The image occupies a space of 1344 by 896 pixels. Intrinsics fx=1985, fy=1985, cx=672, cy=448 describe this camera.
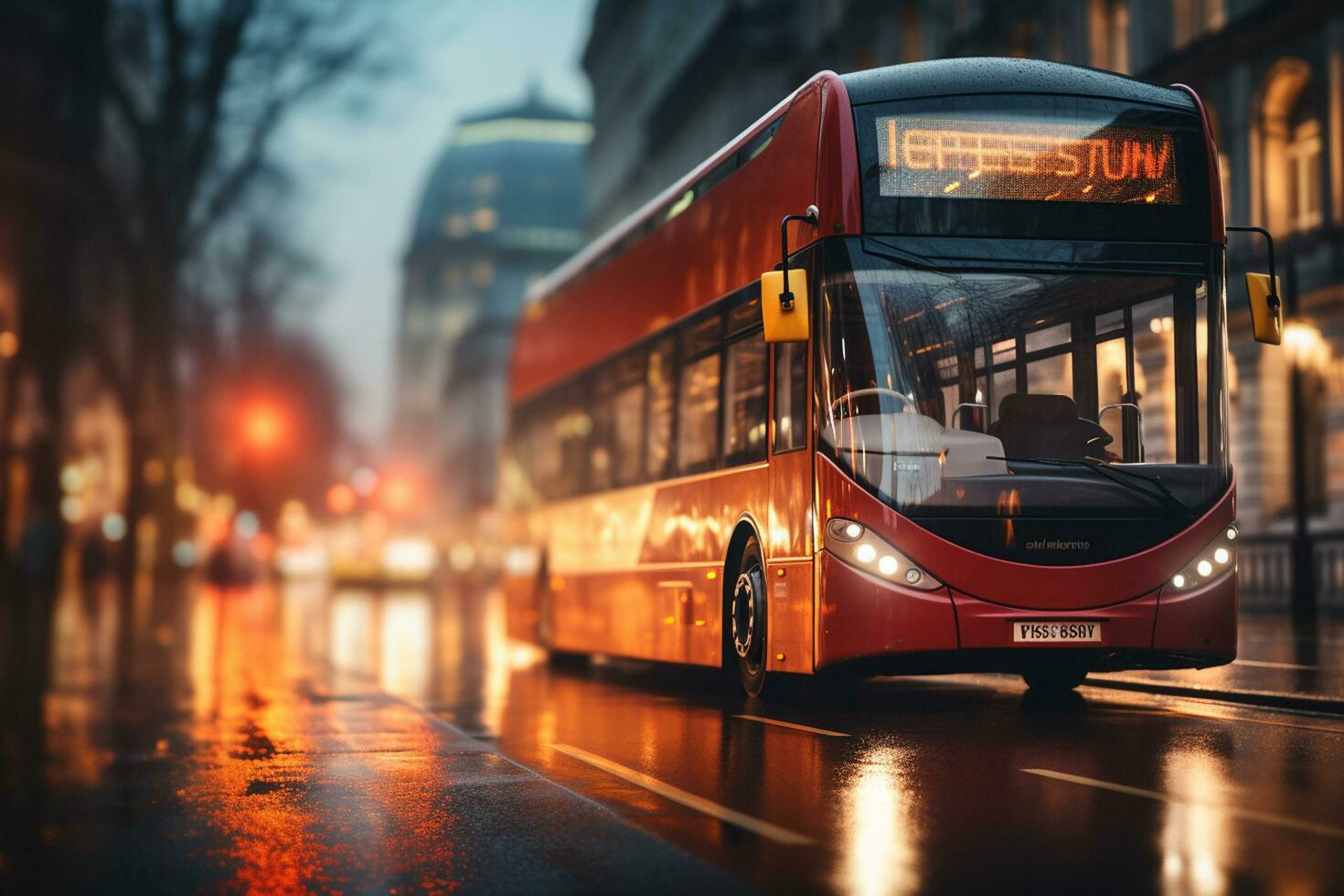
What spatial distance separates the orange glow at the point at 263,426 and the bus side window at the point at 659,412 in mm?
69808

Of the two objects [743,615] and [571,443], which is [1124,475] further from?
[571,443]

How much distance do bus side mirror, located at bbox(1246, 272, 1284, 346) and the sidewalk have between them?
240 centimetres

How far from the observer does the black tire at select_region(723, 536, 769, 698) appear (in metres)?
13.2

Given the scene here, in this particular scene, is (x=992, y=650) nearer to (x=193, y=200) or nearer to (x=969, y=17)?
(x=969, y=17)

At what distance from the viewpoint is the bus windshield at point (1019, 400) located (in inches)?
459

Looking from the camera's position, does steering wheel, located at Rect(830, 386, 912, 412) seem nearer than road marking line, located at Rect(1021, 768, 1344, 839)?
No

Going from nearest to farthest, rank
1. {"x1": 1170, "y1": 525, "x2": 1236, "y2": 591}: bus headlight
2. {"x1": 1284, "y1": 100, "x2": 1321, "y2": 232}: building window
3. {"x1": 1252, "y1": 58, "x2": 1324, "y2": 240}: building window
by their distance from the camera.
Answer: {"x1": 1170, "y1": 525, "x2": 1236, "y2": 591}: bus headlight < {"x1": 1284, "y1": 100, "x2": 1321, "y2": 232}: building window < {"x1": 1252, "y1": 58, "x2": 1324, "y2": 240}: building window

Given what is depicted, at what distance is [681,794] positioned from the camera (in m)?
8.94

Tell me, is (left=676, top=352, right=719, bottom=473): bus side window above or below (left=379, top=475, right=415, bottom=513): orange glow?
below

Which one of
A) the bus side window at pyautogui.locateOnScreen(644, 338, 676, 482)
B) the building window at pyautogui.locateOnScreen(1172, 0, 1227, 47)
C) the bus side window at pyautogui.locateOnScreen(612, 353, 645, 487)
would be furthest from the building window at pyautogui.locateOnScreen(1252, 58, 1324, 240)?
the bus side window at pyautogui.locateOnScreen(644, 338, 676, 482)

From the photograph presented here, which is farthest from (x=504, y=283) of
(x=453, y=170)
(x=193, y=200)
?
(x=193, y=200)

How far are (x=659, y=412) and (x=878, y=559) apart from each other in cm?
482

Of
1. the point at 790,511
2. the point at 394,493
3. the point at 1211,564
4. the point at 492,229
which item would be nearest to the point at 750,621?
the point at 790,511

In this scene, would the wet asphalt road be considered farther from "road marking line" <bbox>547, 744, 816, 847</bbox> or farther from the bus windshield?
the bus windshield
